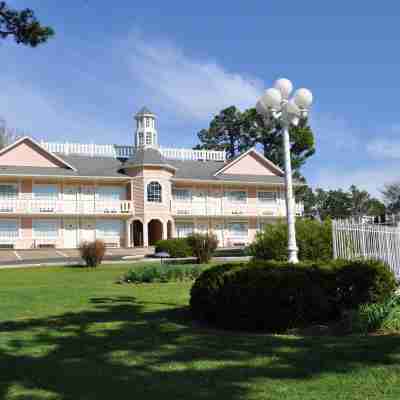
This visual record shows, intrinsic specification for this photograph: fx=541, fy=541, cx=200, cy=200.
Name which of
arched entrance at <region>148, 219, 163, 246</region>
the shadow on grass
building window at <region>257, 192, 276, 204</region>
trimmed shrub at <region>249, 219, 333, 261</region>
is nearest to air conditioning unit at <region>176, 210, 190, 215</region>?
arched entrance at <region>148, 219, 163, 246</region>

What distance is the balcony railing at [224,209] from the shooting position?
42406 mm

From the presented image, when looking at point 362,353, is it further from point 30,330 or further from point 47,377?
point 30,330

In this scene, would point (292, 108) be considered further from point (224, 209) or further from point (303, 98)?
point (224, 209)

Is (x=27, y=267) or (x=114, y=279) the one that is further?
(x=27, y=267)

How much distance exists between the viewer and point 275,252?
56.2 ft

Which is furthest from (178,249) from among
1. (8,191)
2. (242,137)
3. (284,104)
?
(242,137)

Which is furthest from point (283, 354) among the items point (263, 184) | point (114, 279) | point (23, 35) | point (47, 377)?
point (263, 184)

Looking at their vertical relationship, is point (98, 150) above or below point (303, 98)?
above

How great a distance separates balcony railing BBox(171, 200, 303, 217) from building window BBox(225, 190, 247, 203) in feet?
1.23

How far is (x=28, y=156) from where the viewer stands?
131ft

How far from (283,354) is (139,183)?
34.1 meters

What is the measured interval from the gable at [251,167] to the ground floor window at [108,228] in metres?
10.2

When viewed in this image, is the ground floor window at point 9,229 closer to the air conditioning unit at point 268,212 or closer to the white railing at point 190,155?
the white railing at point 190,155

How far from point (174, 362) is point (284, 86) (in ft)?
23.5
